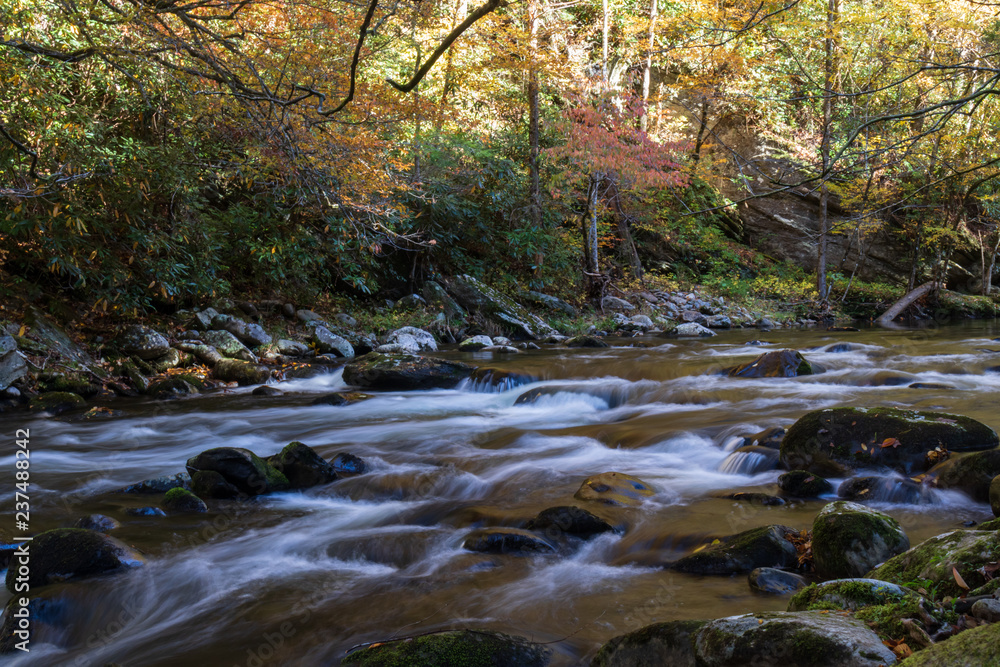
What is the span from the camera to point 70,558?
3.48 m

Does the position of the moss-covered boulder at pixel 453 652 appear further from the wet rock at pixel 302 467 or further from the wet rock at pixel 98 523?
the wet rock at pixel 302 467

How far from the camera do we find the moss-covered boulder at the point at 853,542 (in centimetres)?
290

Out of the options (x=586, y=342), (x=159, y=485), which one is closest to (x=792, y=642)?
(x=159, y=485)

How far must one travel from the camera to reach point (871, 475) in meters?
4.36

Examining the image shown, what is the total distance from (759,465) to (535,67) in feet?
37.3

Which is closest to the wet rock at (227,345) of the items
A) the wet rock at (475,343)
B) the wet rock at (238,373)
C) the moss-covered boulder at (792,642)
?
the wet rock at (238,373)

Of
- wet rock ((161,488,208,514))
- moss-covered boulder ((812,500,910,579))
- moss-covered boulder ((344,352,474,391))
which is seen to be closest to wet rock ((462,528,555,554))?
moss-covered boulder ((812,500,910,579))

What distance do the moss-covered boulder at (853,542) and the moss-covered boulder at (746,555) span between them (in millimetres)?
163

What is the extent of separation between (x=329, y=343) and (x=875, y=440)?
885 cm

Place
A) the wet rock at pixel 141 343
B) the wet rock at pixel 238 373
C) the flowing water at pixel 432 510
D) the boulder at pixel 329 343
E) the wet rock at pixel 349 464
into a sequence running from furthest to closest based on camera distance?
the boulder at pixel 329 343 < the wet rock at pixel 238 373 < the wet rock at pixel 141 343 < the wet rock at pixel 349 464 < the flowing water at pixel 432 510

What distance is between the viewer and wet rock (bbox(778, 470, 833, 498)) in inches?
165

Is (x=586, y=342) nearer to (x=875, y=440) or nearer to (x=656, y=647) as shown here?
(x=875, y=440)

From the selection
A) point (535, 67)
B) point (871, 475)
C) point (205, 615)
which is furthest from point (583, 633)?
point (535, 67)

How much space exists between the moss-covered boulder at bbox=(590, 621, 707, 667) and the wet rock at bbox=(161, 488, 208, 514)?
322 cm
